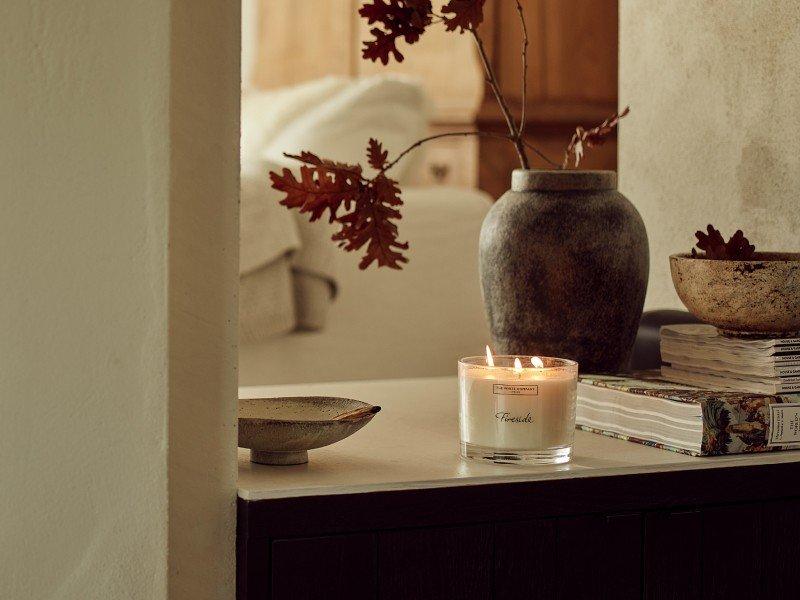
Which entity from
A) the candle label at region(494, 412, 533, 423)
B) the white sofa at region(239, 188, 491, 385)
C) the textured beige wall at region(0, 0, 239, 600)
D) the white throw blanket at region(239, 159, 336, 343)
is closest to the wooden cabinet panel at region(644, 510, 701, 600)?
the candle label at region(494, 412, 533, 423)

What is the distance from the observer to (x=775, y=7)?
1.22m

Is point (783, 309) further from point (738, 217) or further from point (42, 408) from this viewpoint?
point (42, 408)

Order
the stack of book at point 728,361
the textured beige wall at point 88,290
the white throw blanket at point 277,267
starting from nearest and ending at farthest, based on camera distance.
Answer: the textured beige wall at point 88,290 < the stack of book at point 728,361 < the white throw blanket at point 277,267

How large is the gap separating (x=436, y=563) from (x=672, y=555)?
181 millimetres

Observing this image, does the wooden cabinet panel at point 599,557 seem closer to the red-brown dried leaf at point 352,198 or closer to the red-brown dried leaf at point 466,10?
the red-brown dried leaf at point 352,198

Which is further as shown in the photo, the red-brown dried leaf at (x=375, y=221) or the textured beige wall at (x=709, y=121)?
the textured beige wall at (x=709, y=121)

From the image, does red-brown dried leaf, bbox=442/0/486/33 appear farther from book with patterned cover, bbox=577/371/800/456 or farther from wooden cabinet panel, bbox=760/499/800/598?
wooden cabinet panel, bbox=760/499/800/598

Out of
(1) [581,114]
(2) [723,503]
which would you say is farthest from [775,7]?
(1) [581,114]

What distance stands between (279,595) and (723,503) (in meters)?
0.34

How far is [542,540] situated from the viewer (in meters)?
0.87

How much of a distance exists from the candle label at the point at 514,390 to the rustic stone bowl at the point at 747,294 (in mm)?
210

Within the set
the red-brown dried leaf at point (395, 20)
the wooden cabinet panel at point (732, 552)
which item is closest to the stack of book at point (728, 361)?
the wooden cabinet panel at point (732, 552)

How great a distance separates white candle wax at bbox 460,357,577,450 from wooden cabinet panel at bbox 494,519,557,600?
60 mm

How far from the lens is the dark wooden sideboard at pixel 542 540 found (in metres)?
0.81
